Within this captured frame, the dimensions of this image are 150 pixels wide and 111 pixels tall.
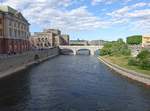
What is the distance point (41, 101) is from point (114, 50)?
11863cm

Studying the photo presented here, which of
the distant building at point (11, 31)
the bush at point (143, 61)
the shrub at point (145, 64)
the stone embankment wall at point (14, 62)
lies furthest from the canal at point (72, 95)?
the distant building at point (11, 31)

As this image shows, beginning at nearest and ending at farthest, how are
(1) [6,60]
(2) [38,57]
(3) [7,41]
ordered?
(1) [6,60] → (3) [7,41] → (2) [38,57]

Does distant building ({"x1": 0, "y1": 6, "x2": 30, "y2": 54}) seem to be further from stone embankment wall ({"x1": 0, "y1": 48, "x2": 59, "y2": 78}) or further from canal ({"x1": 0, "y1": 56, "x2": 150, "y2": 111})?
canal ({"x1": 0, "y1": 56, "x2": 150, "y2": 111})

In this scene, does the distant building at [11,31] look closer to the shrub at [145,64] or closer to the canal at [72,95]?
the canal at [72,95]

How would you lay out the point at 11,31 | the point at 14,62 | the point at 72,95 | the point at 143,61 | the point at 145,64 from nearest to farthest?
1. the point at 72,95
2. the point at 145,64
3. the point at 143,61
4. the point at 14,62
5. the point at 11,31

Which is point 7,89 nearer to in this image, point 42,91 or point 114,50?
point 42,91

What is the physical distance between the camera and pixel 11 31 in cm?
11212

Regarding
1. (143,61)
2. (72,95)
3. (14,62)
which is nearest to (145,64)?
(143,61)

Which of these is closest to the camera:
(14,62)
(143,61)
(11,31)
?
(143,61)

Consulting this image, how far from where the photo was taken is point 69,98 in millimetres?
50281

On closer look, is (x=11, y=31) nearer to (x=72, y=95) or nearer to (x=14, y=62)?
(x=14, y=62)

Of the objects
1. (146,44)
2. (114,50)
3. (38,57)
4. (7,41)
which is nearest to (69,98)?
(7,41)

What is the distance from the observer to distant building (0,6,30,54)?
106 meters

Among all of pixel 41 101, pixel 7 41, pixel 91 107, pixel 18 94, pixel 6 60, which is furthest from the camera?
pixel 7 41
